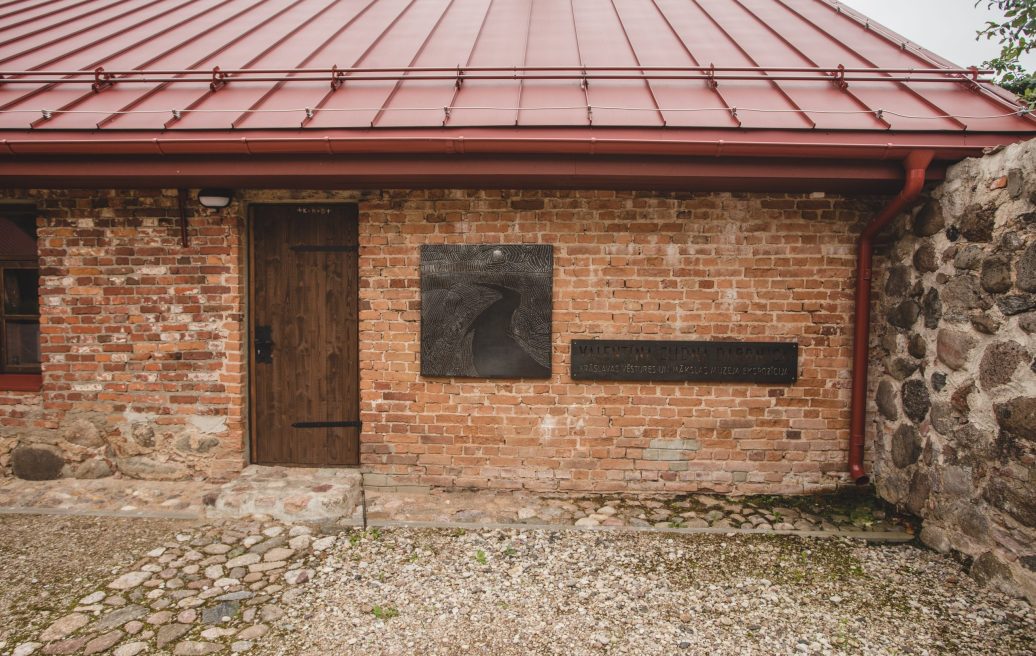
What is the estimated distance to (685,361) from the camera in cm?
393

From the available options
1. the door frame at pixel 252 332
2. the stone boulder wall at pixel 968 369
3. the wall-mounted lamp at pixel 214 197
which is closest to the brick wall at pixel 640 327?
the door frame at pixel 252 332

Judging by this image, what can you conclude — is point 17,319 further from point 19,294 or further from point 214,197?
point 214,197

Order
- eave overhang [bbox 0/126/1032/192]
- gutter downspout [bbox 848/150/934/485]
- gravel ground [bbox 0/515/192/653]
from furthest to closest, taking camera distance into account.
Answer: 1. gutter downspout [bbox 848/150/934/485]
2. eave overhang [bbox 0/126/1032/192]
3. gravel ground [bbox 0/515/192/653]

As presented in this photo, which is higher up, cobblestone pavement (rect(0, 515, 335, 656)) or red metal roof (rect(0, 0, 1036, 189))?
red metal roof (rect(0, 0, 1036, 189))

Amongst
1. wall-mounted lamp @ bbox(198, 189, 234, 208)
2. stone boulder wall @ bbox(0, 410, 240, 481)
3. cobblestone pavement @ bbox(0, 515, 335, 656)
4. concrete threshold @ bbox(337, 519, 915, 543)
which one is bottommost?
cobblestone pavement @ bbox(0, 515, 335, 656)

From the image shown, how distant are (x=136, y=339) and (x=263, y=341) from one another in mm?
928

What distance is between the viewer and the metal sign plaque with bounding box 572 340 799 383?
12.8 ft

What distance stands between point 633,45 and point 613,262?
2093mm

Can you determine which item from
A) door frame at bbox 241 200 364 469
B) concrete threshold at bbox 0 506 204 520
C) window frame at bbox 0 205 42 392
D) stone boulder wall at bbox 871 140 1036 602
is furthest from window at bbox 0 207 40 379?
stone boulder wall at bbox 871 140 1036 602

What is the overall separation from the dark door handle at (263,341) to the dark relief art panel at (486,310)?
1260 millimetres

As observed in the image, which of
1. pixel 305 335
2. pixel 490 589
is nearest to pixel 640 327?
pixel 490 589

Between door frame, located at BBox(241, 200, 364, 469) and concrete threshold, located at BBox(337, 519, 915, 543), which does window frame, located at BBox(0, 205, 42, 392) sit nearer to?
door frame, located at BBox(241, 200, 364, 469)

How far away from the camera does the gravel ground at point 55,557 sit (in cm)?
268

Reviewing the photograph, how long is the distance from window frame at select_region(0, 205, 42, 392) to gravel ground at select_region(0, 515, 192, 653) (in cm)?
108
